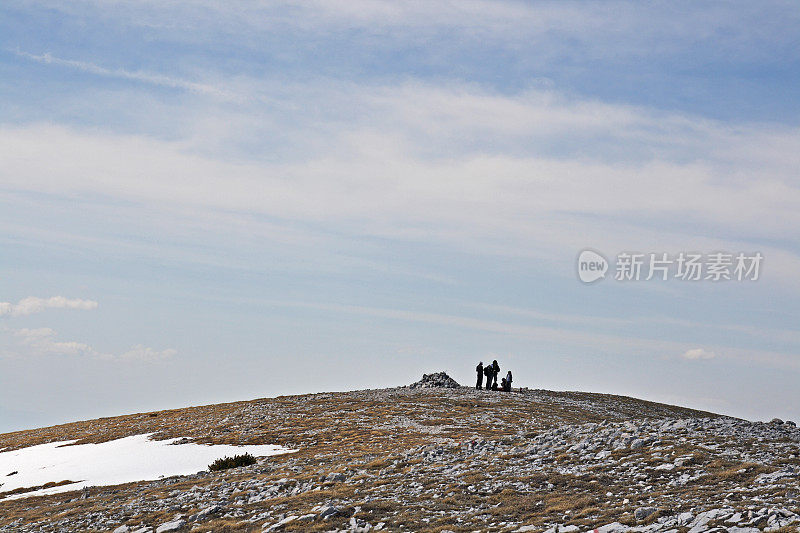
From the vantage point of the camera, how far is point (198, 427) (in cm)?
4512

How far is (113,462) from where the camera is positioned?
1433 inches

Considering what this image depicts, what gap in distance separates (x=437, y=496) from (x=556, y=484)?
370 cm

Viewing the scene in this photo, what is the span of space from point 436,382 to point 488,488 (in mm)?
41040

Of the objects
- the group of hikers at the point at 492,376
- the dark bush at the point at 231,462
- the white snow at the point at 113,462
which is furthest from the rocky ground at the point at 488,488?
the group of hikers at the point at 492,376

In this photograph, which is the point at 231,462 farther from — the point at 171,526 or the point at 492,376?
the point at 492,376

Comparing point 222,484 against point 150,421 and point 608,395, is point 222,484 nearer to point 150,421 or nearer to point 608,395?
point 150,421

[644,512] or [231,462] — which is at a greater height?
[644,512]

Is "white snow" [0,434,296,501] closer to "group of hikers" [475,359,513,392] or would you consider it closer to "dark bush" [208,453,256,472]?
"dark bush" [208,453,256,472]

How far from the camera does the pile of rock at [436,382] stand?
6012 cm

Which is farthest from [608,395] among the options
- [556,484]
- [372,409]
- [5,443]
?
[5,443]

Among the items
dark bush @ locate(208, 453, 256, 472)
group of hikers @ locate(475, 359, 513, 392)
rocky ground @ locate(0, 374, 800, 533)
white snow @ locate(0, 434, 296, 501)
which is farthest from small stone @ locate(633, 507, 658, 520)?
group of hikers @ locate(475, 359, 513, 392)

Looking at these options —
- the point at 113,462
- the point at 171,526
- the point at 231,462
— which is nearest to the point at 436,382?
the point at 113,462

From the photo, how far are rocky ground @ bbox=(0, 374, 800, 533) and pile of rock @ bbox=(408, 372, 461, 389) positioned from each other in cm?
2303

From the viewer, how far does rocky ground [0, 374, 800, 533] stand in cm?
1622
